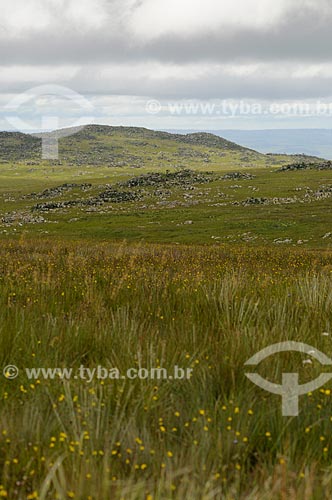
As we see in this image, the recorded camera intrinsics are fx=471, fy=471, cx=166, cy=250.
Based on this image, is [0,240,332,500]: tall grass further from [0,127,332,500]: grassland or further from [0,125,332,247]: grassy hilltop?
[0,125,332,247]: grassy hilltop

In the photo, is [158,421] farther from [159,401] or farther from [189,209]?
[189,209]

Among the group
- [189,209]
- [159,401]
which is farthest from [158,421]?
[189,209]

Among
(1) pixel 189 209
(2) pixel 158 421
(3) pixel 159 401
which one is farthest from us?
(1) pixel 189 209

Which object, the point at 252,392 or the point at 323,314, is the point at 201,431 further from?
the point at 323,314

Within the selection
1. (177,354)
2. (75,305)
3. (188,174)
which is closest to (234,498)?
(177,354)

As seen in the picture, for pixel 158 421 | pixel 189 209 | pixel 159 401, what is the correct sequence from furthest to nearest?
pixel 189 209, pixel 159 401, pixel 158 421

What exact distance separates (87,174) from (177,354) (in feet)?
591

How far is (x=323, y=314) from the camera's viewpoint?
573cm

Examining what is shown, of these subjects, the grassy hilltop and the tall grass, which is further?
the grassy hilltop

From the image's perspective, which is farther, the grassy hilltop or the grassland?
the grassy hilltop

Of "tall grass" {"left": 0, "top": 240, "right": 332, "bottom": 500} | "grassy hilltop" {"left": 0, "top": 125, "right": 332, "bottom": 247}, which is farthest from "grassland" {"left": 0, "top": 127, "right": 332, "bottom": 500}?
"grassy hilltop" {"left": 0, "top": 125, "right": 332, "bottom": 247}

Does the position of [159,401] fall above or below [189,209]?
below

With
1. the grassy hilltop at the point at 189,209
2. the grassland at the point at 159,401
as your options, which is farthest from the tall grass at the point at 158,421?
the grassy hilltop at the point at 189,209

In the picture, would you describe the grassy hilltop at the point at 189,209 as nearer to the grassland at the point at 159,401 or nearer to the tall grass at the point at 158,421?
the grassland at the point at 159,401
